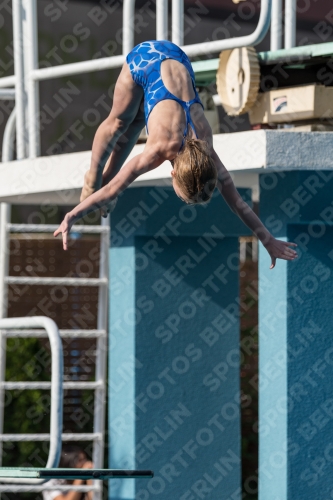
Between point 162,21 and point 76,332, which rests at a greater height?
point 162,21

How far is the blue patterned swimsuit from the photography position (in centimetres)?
445

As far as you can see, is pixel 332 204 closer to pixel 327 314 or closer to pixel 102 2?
pixel 327 314

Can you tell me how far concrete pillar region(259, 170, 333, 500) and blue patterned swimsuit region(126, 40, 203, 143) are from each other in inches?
49.2

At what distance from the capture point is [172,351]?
6.63 metres

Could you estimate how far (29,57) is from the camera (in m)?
6.52

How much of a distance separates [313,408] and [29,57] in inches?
113

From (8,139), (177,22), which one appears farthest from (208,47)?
(8,139)

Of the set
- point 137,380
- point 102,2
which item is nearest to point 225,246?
point 137,380

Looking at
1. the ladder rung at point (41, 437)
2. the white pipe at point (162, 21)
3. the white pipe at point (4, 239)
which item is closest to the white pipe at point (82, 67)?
the white pipe at point (162, 21)

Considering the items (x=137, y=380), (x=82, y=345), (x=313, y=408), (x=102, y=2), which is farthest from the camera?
(x=102, y=2)

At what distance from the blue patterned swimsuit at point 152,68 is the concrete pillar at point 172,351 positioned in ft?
6.33

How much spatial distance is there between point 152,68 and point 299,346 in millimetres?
1928

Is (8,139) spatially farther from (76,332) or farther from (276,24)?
(276,24)

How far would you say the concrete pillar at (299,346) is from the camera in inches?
221
